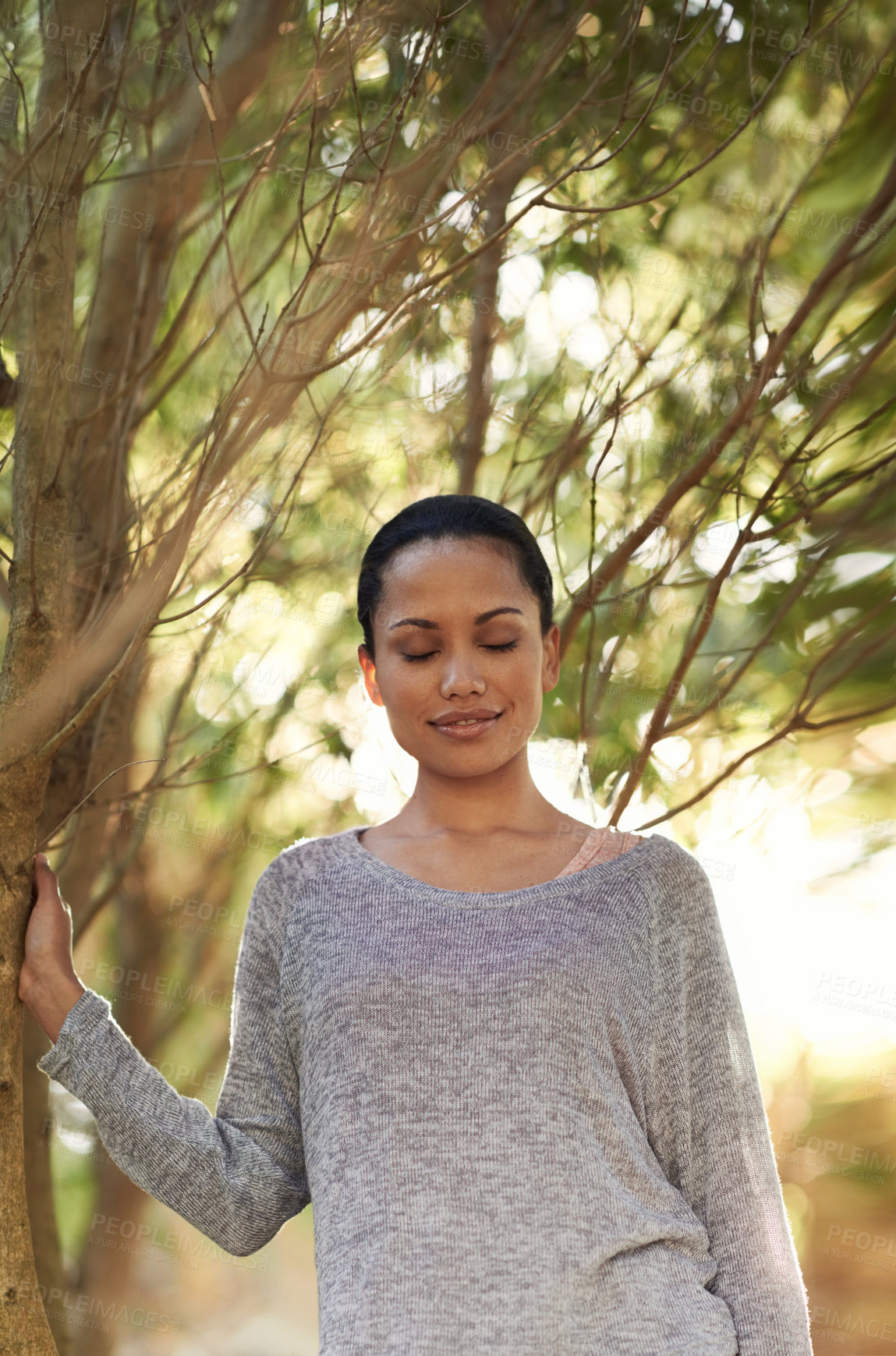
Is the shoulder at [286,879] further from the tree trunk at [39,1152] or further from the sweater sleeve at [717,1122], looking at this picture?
the tree trunk at [39,1152]

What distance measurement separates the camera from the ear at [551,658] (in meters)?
1.42

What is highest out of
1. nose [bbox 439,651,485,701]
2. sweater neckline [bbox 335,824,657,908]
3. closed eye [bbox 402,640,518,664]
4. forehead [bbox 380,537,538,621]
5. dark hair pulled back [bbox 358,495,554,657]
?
dark hair pulled back [bbox 358,495,554,657]

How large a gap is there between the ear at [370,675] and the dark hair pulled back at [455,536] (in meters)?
0.01

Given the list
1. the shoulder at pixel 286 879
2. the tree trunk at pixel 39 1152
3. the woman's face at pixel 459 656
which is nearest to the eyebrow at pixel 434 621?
the woman's face at pixel 459 656

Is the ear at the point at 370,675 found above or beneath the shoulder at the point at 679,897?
above

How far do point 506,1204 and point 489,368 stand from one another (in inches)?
63.5

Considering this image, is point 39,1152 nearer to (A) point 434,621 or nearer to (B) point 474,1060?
(B) point 474,1060

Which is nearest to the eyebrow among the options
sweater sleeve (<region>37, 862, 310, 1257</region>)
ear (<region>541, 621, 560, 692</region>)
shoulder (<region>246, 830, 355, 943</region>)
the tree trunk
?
ear (<region>541, 621, 560, 692</region>)

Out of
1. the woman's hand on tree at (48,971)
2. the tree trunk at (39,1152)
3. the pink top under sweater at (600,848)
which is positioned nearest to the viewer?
the woman's hand on tree at (48,971)

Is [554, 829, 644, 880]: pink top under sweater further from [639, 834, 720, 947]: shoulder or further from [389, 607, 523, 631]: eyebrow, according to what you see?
[389, 607, 523, 631]: eyebrow

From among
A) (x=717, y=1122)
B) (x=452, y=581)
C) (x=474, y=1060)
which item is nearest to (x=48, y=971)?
(x=474, y=1060)

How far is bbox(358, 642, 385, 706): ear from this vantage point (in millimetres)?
1385

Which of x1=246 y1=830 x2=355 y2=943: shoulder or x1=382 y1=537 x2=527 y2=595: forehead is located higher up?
x1=382 y1=537 x2=527 y2=595: forehead

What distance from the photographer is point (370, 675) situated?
1412mm
